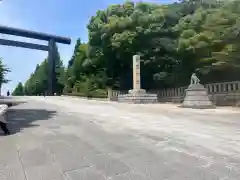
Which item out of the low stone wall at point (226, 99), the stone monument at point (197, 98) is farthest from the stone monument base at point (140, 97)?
the stone monument at point (197, 98)

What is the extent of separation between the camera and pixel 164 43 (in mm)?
20844

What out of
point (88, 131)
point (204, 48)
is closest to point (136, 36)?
point (204, 48)

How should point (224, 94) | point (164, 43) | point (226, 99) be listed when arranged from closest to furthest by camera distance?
1. point (226, 99)
2. point (224, 94)
3. point (164, 43)

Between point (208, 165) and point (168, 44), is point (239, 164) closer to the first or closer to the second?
point (208, 165)

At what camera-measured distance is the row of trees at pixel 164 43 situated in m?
16.5

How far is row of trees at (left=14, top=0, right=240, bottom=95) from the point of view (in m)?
16.5

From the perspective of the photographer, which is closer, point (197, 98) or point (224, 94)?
point (197, 98)

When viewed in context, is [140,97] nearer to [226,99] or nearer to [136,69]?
[136,69]

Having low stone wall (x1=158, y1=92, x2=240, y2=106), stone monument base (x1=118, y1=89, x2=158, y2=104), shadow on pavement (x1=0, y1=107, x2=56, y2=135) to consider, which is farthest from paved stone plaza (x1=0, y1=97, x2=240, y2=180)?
stone monument base (x1=118, y1=89, x2=158, y2=104)

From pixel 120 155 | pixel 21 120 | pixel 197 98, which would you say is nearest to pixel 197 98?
pixel 197 98

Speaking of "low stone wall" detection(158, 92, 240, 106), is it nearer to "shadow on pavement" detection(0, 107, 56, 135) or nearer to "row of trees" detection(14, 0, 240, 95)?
"row of trees" detection(14, 0, 240, 95)

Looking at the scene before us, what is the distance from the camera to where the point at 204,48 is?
16984 millimetres

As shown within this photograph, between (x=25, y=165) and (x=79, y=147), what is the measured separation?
1139mm

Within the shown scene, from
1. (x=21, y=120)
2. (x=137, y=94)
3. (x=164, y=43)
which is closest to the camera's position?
(x=21, y=120)
